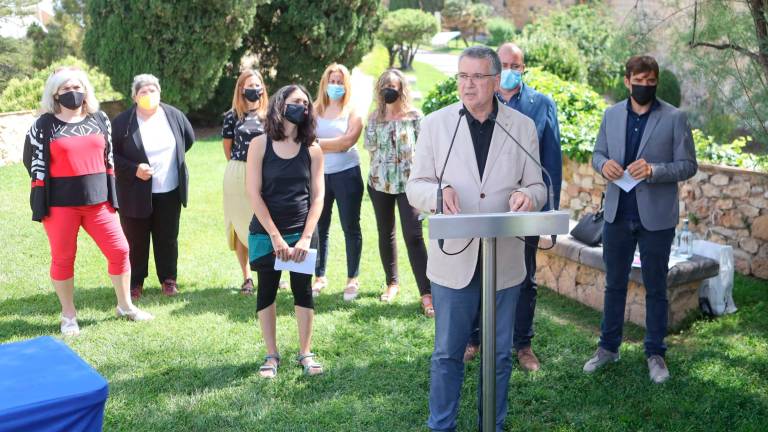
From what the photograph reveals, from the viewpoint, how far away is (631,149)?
4.72m

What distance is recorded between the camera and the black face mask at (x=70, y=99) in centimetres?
535

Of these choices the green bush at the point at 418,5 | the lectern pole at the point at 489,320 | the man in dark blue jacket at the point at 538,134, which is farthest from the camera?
the green bush at the point at 418,5

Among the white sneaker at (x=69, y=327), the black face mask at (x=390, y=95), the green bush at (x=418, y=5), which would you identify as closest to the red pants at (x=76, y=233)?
the white sneaker at (x=69, y=327)

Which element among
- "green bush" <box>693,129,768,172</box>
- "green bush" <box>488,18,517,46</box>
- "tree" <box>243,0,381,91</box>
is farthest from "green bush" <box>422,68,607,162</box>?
"green bush" <box>488,18,517,46</box>

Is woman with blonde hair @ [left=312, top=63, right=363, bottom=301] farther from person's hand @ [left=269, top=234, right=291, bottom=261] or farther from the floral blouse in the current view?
person's hand @ [left=269, top=234, right=291, bottom=261]

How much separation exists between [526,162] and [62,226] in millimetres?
3537

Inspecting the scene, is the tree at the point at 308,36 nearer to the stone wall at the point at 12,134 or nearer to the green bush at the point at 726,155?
the stone wall at the point at 12,134

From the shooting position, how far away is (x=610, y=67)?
19.5m

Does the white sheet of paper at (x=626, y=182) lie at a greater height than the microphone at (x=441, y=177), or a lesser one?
lesser

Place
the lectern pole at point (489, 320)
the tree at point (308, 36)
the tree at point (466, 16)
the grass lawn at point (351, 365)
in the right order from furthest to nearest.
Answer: the tree at point (466, 16) < the tree at point (308, 36) < the grass lawn at point (351, 365) < the lectern pole at point (489, 320)

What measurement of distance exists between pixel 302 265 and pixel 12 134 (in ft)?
36.7

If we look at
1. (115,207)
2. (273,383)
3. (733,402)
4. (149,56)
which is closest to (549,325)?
(733,402)

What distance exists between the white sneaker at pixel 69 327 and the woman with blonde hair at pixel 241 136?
4.74ft

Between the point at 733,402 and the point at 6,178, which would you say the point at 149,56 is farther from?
the point at 733,402
